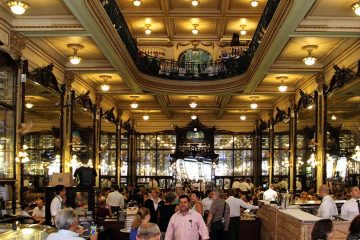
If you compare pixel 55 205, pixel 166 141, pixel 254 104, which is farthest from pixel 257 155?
pixel 55 205

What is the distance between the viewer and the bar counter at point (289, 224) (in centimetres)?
813

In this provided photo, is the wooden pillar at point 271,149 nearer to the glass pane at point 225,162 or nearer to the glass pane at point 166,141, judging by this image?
the glass pane at point 225,162

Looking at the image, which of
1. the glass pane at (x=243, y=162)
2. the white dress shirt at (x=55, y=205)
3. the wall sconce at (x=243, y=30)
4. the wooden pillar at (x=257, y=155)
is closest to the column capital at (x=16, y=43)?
the white dress shirt at (x=55, y=205)

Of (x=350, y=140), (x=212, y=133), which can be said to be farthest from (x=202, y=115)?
(x=350, y=140)

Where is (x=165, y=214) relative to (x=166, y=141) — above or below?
below

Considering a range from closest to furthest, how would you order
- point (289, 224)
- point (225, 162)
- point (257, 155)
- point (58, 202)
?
point (289, 224), point (58, 202), point (257, 155), point (225, 162)

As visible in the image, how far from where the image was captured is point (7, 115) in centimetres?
1156

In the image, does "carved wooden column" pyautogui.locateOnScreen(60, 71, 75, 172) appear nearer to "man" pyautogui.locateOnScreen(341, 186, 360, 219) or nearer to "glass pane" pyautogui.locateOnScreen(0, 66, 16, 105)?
"glass pane" pyautogui.locateOnScreen(0, 66, 16, 105)

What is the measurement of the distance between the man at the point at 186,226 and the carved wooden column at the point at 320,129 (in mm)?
8559

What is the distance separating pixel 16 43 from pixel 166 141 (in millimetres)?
17799

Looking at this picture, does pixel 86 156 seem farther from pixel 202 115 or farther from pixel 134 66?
pixel 202 115

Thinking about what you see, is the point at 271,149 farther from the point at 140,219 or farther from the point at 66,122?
the point at 140,219

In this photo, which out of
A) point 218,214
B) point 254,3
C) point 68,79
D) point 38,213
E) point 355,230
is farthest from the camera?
point 254,3

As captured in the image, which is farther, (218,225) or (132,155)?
(132,155)
